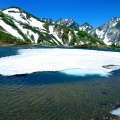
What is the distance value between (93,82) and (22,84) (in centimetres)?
1170

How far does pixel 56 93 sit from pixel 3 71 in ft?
51.7

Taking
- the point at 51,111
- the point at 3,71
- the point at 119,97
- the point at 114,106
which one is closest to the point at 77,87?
the point at 119,97

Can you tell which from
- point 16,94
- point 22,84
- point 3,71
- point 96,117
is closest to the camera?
point 96,117

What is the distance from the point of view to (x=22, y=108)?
23.0 m

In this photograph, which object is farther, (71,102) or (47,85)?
(47,85)

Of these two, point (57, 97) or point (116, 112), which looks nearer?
point (116, 112)

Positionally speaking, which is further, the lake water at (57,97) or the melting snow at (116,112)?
the melting snow at (116,112)

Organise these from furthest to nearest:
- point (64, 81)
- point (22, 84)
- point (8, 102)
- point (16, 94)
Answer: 1. point (64, 81)
2. point (22, 84)
3. point (16, 94)
4. point (8, 102)

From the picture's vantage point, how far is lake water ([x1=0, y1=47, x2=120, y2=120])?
21875 mm

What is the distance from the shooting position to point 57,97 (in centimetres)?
2759

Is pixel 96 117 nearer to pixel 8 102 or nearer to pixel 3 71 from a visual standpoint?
pixel 8 102

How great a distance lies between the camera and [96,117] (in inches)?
853

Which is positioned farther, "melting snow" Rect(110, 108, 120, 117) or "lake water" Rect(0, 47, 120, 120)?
"melting snow" Rect(110, 108, 120, 117)

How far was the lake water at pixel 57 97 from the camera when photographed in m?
21.9
